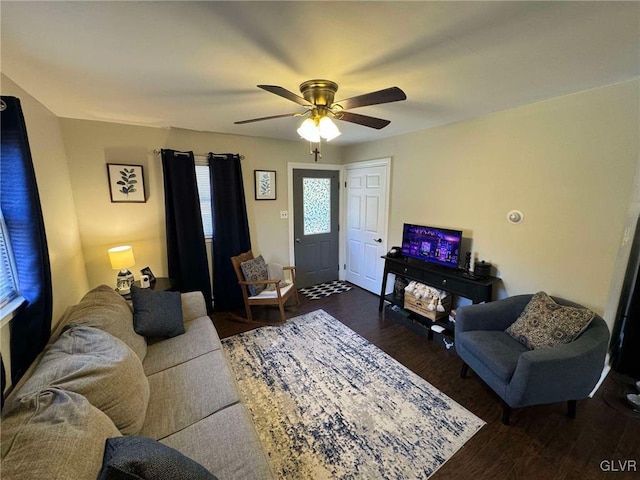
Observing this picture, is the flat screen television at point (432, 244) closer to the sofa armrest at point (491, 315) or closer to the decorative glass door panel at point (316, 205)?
the sofa armrest at point (491, 315)

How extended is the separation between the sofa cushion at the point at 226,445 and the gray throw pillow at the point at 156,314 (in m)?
1.00

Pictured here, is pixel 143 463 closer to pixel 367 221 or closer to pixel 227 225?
pixel 227 225

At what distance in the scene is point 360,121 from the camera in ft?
6.24

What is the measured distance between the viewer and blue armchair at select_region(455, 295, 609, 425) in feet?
5.49

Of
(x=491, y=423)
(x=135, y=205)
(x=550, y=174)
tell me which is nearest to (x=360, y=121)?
(x=550, y=174)

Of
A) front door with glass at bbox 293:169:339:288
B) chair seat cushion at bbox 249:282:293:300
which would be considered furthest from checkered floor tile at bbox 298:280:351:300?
chair seat cushion at bbox 249:282:293:300

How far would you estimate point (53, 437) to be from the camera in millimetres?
900

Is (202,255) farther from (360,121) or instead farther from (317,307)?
(360,121)

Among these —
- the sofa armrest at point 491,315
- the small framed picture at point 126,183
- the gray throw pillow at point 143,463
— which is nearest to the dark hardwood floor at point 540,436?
the sofa armrest at point 491,315

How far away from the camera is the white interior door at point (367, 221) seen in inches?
152

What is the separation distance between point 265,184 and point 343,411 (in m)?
2.96

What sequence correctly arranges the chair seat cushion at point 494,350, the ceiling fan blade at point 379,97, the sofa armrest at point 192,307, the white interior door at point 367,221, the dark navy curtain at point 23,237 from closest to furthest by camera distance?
the ceiling fan blade at point 379,97 < the dark navy curtain at point 23,237 < the chair seat cushion at point 494,350 < the sofa armrest at point 192,307 < the white interior door at point 367,221

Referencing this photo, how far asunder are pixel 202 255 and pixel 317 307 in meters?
1.70

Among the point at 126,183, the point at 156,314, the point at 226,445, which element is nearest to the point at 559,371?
the point at 226,445
